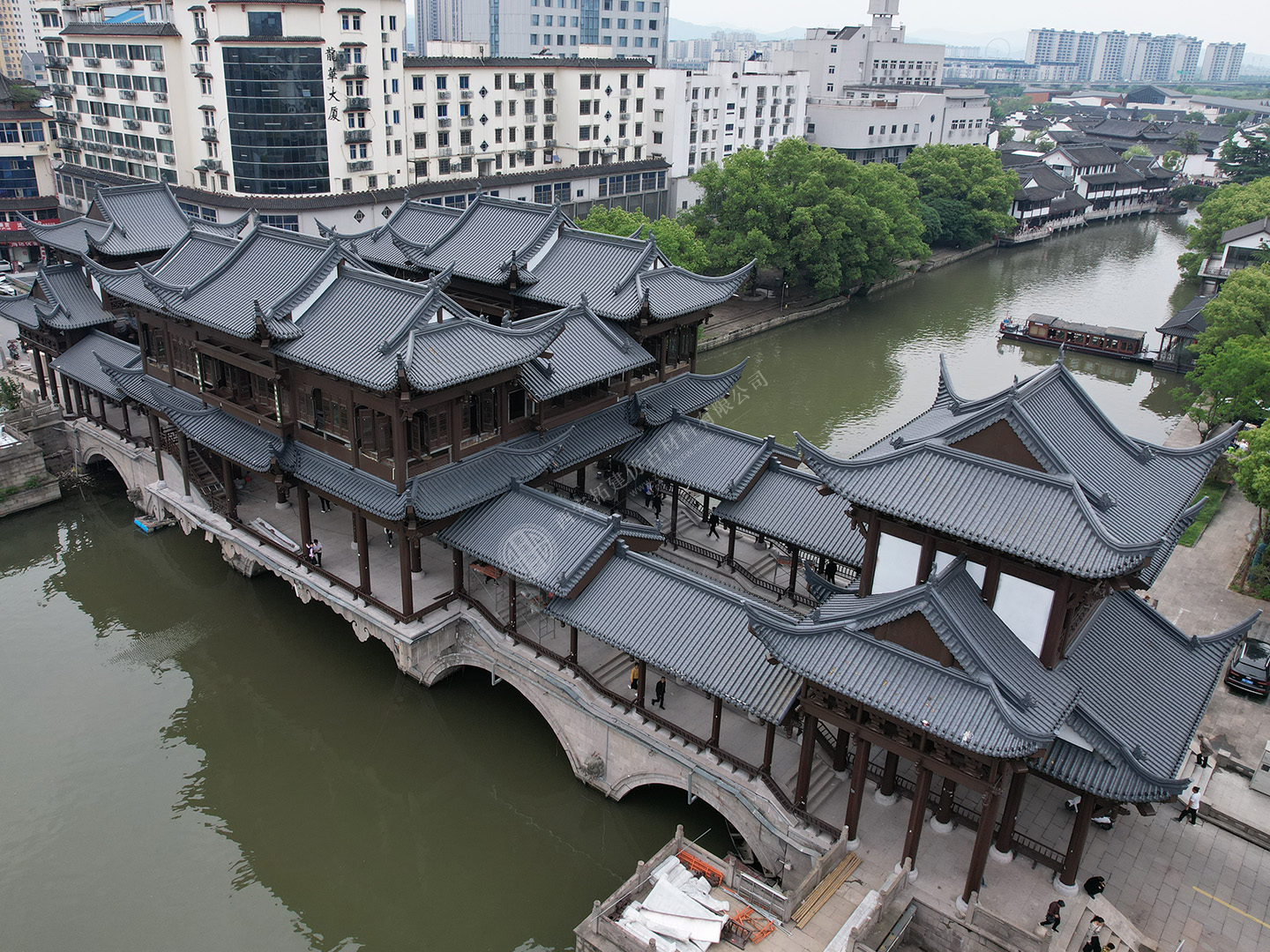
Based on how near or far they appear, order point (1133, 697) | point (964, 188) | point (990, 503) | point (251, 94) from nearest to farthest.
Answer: point (990, 503) → point (1133, 697) → point (251, 94) → point (964, 188)

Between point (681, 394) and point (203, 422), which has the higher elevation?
point (681, 394)

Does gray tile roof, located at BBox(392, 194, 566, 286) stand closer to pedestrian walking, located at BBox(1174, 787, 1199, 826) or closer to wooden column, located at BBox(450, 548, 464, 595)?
wooden column, located at BBox(450, 548, 464, 595)

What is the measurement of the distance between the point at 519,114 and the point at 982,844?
6971 centimetres

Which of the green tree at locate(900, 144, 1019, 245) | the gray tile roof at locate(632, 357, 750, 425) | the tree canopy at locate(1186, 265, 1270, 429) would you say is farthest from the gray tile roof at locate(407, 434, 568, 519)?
the green tree at locate(900, 144, 1019, 245)

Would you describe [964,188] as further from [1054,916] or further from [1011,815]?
[1054,916]

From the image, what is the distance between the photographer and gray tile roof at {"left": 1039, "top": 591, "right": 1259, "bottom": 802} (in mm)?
18672

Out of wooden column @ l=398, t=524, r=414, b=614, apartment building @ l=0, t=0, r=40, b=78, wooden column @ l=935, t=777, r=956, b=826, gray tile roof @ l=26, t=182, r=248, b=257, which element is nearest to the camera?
wooden column @ l=935, t=777, r=956, b=826

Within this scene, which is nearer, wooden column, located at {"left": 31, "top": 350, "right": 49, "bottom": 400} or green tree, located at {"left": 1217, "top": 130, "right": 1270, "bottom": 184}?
wooden column, located at {"left": 31, "top": 350, "right": 49, "bottom": 400}

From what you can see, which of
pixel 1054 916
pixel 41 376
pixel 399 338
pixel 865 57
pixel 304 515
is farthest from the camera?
pixel 865 57

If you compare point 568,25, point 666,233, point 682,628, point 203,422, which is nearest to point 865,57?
point 568,25

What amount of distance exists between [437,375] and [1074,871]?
19.5 m

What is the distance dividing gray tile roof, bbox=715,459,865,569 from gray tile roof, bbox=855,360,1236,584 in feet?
15.5

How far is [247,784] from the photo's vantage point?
25891 millimetres

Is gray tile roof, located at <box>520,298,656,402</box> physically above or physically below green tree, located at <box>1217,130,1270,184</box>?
below
